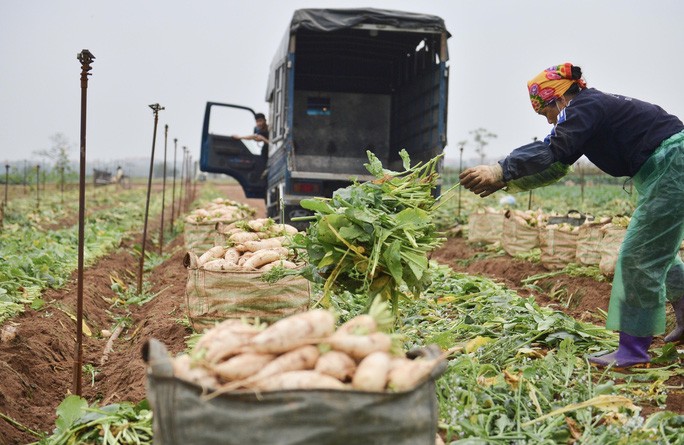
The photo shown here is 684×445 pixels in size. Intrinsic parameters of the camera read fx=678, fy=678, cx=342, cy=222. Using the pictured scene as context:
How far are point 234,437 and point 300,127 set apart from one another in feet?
33.5

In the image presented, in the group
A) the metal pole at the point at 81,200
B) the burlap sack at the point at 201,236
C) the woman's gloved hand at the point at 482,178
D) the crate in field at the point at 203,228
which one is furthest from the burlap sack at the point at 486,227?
the metal pole at the point at 81,200

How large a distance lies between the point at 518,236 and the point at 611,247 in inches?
122

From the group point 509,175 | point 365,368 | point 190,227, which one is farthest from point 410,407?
point 190,227

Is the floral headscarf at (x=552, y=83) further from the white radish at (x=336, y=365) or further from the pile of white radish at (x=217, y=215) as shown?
the pile of white radish at (x=217, y=215)

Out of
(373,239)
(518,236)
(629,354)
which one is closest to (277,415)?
(373,239)

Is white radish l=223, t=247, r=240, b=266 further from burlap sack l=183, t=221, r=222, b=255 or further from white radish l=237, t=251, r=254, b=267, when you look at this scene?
burlap sack l=183, t=221, r=222, b=255

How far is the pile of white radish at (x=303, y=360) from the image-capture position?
237 cm

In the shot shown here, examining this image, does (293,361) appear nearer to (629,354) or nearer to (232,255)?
(629,354)

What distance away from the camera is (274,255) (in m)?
5.45

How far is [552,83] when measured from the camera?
4.75m

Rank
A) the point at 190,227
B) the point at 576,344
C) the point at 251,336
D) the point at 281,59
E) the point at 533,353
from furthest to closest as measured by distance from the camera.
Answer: the point at 281,59 < the point at 190,227 < the point at 576,344 < the point at 533,353 < the point at 251,336

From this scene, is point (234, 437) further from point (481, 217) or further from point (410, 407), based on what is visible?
point (481, 217)

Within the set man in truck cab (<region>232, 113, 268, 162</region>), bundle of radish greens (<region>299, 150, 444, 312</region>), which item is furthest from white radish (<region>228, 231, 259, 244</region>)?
man in truck cab (<region>232, 113, 268, 162</region>)

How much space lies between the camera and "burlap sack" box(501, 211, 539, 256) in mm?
10344
